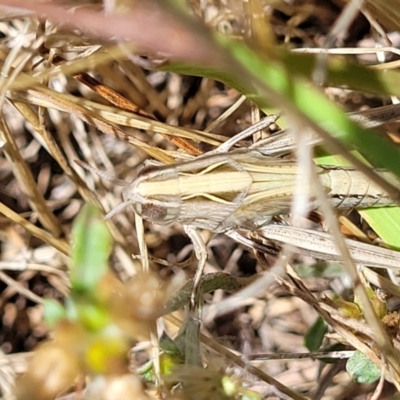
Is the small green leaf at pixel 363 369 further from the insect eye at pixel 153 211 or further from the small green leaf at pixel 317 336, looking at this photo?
the insect eye at pixel 153 211

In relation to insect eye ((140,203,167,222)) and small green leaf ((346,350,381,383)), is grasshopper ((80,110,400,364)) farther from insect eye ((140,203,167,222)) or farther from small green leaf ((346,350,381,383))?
small green leaf ((346,350,381,383))

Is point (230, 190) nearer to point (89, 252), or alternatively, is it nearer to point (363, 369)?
point (363, 369)

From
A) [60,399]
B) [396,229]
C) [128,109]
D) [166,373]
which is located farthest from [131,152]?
[166,373]

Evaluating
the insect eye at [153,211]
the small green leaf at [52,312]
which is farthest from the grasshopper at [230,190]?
the small green leaf at [52,312]

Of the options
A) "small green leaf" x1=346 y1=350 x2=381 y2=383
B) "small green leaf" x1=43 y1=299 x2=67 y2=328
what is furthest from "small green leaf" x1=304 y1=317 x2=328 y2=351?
"small green leaf" x1=43 y1=299 x2=67 y2=328

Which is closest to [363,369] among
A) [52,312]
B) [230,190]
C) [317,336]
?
[317,336]
